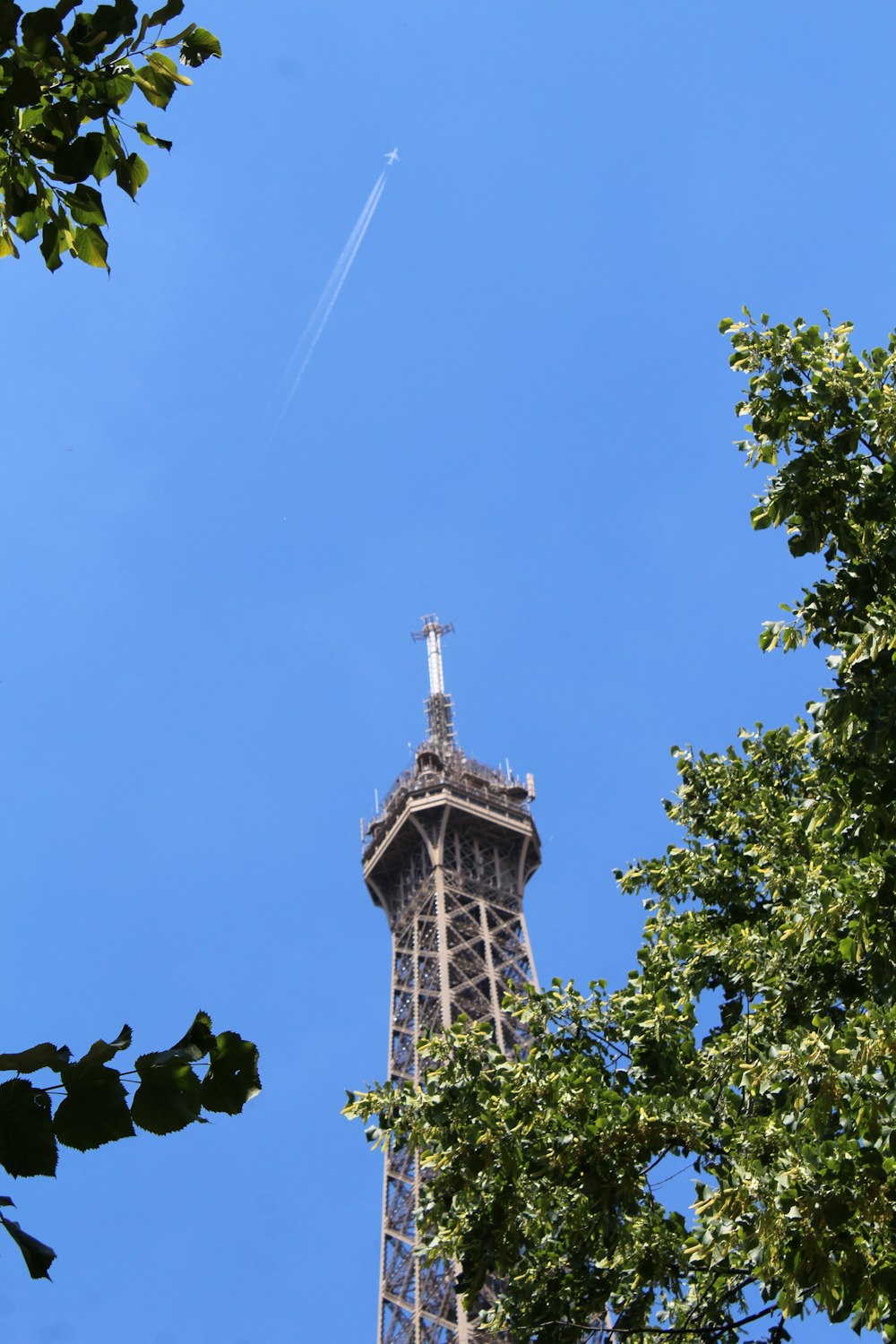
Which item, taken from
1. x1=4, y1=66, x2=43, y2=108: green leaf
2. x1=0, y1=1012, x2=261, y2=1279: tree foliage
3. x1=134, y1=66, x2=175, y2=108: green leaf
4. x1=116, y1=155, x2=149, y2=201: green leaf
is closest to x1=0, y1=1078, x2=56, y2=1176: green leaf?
x1=0, y1=1012, x2=261, y2=1279: tree foliage

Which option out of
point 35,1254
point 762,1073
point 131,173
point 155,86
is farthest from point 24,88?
point 762,1073

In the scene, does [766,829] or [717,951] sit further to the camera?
[766,829]

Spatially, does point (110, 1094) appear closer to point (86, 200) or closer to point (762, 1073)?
point (86, 200)

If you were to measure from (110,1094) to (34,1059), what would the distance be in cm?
21

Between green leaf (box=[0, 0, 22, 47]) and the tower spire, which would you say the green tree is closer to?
green leaf (box=[0, 0, 22, 47])

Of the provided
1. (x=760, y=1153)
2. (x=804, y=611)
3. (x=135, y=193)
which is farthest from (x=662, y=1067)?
(x=135, y=193)

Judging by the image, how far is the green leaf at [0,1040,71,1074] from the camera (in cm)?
310

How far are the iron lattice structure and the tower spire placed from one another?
3.0 inches

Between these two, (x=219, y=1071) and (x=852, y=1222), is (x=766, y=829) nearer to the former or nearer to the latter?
(x=852, y=1222)

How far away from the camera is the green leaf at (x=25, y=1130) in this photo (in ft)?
10.4

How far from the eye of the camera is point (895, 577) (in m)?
10.3

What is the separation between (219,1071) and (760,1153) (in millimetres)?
7655

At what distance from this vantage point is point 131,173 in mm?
5207

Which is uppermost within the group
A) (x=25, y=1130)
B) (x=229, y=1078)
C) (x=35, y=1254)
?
(x=229, y=1078)
